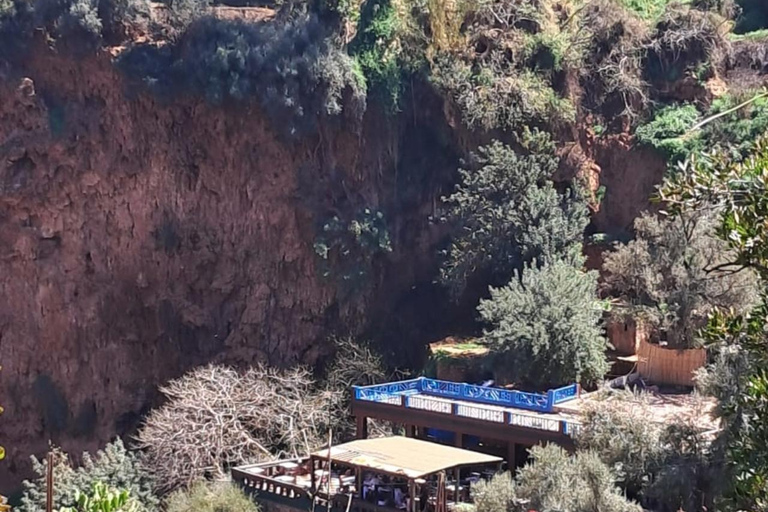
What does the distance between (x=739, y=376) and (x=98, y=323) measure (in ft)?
72.1

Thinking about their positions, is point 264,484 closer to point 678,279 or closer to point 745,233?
point 678,279

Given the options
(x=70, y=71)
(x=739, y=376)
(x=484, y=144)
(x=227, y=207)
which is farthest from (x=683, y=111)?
(x=70, y=71)

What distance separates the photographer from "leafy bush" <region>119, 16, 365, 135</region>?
31.5 meters

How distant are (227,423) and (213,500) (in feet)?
14.9

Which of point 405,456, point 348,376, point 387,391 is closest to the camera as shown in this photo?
point 405,456

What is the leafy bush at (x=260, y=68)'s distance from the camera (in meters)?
31.5

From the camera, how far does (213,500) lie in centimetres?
2217

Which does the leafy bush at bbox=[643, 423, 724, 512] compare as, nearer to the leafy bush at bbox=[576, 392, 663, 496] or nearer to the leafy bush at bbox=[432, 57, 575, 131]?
the leafy bush at bbox=[576, 392, 663, 496]

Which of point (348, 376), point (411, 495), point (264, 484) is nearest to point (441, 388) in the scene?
point (348, 376)

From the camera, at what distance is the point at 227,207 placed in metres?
33.0

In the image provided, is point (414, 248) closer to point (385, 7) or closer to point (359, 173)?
point (359, 173)

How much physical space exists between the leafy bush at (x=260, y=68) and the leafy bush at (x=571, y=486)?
53.6 ft

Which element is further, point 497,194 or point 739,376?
point 497,194

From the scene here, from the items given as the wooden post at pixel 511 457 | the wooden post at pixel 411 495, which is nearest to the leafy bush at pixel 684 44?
the wooden post at pixel 511 457
